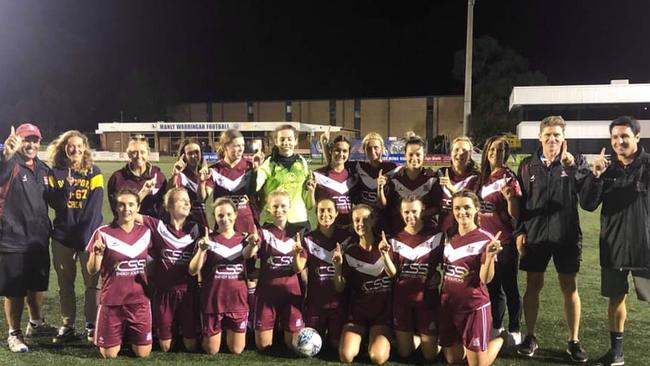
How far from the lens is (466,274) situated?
3725mm

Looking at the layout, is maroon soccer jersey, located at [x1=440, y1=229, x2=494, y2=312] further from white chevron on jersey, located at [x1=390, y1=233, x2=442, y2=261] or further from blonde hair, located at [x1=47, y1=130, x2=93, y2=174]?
blonde hair, located at [x1=47, y1=130, x2=93, y2=174]

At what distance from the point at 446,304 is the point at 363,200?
133 cm

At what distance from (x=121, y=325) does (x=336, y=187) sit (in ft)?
6.80

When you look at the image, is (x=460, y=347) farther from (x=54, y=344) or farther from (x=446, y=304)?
(x=54, y=344)

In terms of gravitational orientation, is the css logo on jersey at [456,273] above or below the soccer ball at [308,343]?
above

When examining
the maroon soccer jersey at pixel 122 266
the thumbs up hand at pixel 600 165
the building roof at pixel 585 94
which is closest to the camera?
the thumbs up hand at pixel 600 165

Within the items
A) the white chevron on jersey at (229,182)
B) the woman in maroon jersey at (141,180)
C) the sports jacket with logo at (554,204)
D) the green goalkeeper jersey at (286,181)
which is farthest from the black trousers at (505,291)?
the woman in maroon jersey at (141,180)

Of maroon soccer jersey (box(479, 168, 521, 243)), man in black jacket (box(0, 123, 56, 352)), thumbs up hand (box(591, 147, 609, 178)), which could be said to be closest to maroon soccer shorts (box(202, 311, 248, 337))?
man in black jacket (box(0, 123, 56, 352))

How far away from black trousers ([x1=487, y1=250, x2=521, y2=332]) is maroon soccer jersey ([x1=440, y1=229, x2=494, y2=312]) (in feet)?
1.77

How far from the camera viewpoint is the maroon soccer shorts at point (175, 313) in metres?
4.06

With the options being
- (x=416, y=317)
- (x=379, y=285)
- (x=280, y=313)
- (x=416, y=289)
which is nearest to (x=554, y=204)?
(x=416, y=289)

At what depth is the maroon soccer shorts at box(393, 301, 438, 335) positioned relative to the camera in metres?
3.88

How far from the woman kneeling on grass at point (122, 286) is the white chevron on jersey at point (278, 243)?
3.12 ft

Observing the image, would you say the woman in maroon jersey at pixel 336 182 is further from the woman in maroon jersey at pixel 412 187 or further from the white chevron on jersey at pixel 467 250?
the white chevron on jersey at pixel 467 250
